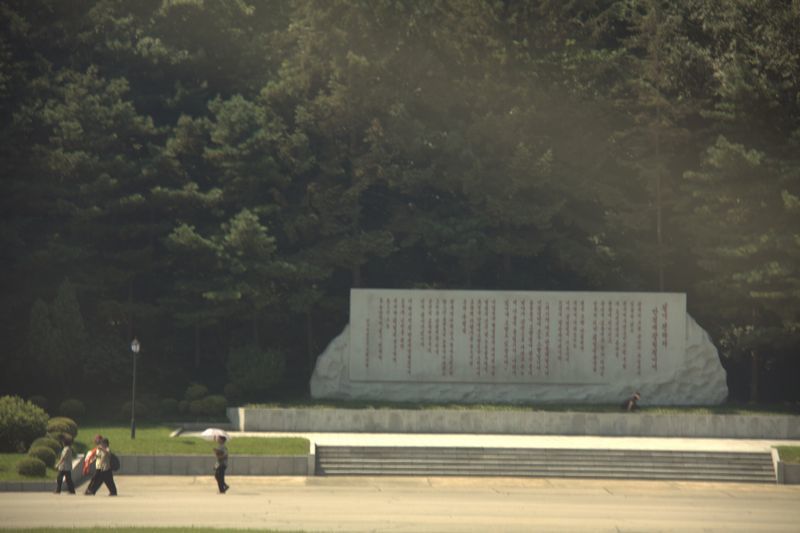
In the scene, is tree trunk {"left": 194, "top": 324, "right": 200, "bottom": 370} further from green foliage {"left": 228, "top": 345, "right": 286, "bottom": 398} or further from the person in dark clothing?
the person in dark clothing

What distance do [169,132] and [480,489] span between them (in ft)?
67.6

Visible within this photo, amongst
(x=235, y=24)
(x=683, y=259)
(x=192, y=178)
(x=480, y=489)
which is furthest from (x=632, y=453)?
(x=235, y=24)

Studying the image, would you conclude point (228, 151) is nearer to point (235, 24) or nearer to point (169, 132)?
point (169, 132)

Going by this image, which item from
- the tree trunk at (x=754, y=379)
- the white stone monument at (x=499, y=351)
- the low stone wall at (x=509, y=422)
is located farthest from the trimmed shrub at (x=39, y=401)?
the tree trunk at (x=754, y=379)

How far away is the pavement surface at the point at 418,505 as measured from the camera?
25.6 metres

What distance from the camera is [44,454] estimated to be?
31375 millimetres

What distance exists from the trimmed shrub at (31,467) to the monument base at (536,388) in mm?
13245

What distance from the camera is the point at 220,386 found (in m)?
46.4

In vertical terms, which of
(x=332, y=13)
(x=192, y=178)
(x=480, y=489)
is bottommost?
(x=480, y=489)

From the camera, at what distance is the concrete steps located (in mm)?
35281

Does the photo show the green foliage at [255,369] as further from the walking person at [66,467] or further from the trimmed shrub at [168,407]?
the walking person at [66,467]

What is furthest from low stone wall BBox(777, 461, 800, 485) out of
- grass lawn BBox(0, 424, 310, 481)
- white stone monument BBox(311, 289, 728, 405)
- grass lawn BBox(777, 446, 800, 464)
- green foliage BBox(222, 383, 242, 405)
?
green foliage BBox(222, 383, 242, 405)

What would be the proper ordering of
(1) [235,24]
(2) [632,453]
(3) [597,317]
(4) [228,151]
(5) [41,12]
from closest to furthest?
(2) [632,453], (3) [597,317], (4) [228,151], (5) [41,12], (1) [235,24]

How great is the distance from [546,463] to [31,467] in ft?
44.0
